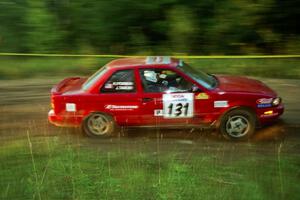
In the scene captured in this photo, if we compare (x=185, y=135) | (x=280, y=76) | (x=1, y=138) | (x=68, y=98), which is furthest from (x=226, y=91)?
(x=280, y=76)

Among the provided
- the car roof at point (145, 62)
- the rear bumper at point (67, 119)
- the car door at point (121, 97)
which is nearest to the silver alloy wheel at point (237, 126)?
the car roof at point (145, 62)

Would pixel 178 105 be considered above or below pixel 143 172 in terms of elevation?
above

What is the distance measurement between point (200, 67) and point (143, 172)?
10.6 metres

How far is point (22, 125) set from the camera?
1166cm

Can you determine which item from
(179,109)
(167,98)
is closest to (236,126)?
(179,109)

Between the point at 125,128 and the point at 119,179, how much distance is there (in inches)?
129

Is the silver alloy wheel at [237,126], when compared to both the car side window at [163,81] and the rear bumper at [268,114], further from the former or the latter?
the car side window at [163,81]

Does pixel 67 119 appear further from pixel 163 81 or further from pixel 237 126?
pixel 237 126

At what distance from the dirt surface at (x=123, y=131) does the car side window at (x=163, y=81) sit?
1.00 meters

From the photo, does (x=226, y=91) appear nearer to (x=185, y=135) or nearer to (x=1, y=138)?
(x=185, y=135)

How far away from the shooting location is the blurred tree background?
2133 centimetres

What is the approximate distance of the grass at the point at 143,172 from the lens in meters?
6.82

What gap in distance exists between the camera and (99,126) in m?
10.5

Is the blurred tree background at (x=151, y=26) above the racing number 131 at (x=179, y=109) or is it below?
above
